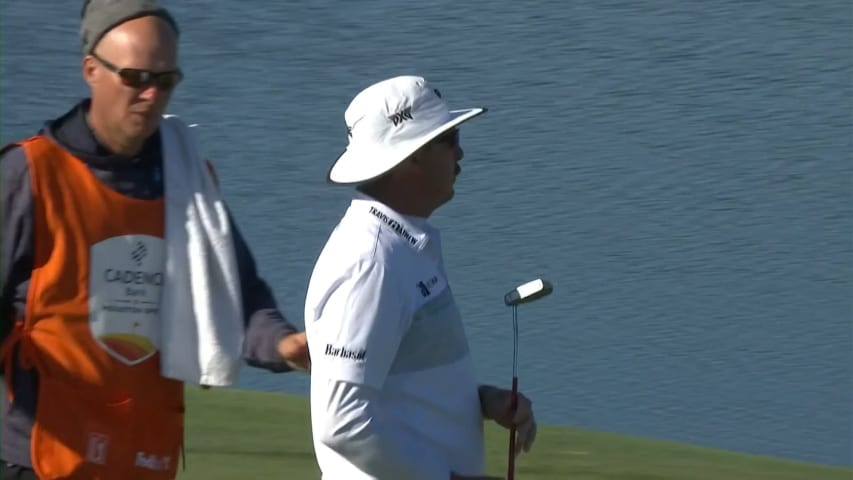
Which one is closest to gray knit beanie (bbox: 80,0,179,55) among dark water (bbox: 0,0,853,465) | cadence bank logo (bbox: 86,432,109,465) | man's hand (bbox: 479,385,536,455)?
cadence bank logo (bbox: 86,432,109,465)

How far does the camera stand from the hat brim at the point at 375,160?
9.27ft

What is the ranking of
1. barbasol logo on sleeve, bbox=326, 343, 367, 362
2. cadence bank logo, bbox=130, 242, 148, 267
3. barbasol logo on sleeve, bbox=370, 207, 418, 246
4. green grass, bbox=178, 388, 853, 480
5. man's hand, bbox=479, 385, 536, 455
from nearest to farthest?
barbasol logo on sleeve, bbox=326, 343, 367, 362 < barbasol logo on sleeve, bbox=370, 207, 418, 246 < man's hand, bbox=479, 385, 536, 455 < cadence bank logo, bbox=130, 242, 148, 267 < green grass, bbox=178, 388, 853, 480

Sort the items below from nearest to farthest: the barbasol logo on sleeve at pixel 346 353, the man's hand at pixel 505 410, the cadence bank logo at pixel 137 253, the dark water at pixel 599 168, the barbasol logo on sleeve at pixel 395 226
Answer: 1. the barbasol logo on sleeve at pixel 346 353
2. the barbasol logo on sleeve at pixel 395 226
3. the man's hand at pixel 505 410
4. the cadence bank logo at pixel 137 253
5. the dark water at pixel 599 168

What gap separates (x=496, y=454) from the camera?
19.9 ft

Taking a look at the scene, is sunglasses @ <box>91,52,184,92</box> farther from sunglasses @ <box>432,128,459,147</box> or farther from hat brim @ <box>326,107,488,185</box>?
sunglasses @ <box>432,128,459,147</box>

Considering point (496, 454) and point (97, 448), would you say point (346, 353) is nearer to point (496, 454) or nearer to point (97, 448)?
point (97, 448)

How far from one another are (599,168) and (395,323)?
16.0ft

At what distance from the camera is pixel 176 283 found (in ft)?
10.0

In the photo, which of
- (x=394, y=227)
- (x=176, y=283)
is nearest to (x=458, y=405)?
(x=394, y=227)

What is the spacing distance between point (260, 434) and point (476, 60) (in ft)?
7.29

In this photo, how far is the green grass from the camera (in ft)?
18.9

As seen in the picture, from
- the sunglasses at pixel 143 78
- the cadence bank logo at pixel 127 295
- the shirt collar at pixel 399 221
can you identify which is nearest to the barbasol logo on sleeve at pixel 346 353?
the shirt collar at pixel 399 221

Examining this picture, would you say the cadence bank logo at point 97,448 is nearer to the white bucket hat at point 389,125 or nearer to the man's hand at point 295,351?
the man's hand at point 295,351

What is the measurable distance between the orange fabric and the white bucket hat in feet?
1.29
